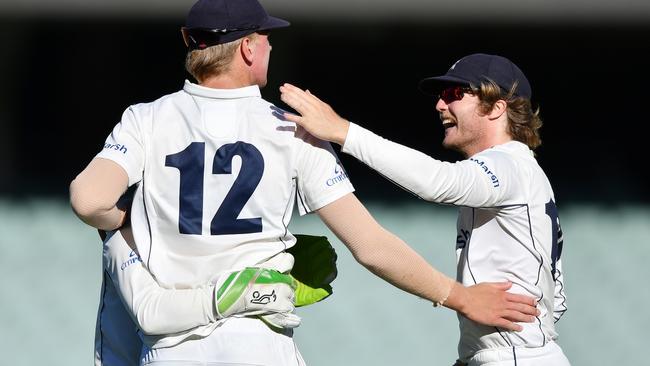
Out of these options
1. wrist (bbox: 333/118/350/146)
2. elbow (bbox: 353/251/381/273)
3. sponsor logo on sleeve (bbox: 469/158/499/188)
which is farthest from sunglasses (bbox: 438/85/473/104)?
elbow (bbox: 353/251/381/273)

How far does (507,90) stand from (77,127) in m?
2.69

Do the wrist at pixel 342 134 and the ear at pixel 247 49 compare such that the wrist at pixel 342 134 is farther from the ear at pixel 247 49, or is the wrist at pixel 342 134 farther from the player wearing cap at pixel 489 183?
the ear at pixel 247 49

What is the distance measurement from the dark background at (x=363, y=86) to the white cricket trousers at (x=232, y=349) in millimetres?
2598

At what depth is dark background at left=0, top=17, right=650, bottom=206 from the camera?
543 cm

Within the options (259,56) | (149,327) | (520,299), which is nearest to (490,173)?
(520,299)

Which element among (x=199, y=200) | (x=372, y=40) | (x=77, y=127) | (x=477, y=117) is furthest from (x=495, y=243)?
(x=77, y=127)

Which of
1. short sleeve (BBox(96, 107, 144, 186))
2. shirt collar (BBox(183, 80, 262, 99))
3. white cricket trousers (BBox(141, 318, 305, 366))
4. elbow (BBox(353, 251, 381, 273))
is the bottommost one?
white cricket trousers (BBox(141, 318, 305, 366))

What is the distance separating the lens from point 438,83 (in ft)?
11.8

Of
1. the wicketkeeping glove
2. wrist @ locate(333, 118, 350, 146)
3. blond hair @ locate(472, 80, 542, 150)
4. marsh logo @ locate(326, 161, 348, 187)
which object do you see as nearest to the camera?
the wicketkeeping glove

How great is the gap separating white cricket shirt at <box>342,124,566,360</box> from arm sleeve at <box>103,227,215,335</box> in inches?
25.6

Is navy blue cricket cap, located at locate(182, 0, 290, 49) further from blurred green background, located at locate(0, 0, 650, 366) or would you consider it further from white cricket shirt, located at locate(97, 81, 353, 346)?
blurred green background, located at locate(0, 0, 650, 366)

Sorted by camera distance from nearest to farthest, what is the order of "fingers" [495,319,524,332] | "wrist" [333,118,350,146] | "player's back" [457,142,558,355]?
"wrist" [333,118,350,146]
"fingers" [495,319,524,332]
"player's back" [457,142,558,355]

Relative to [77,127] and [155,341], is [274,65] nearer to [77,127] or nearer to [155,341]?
[77,127]

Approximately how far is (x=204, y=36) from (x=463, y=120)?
993mm
